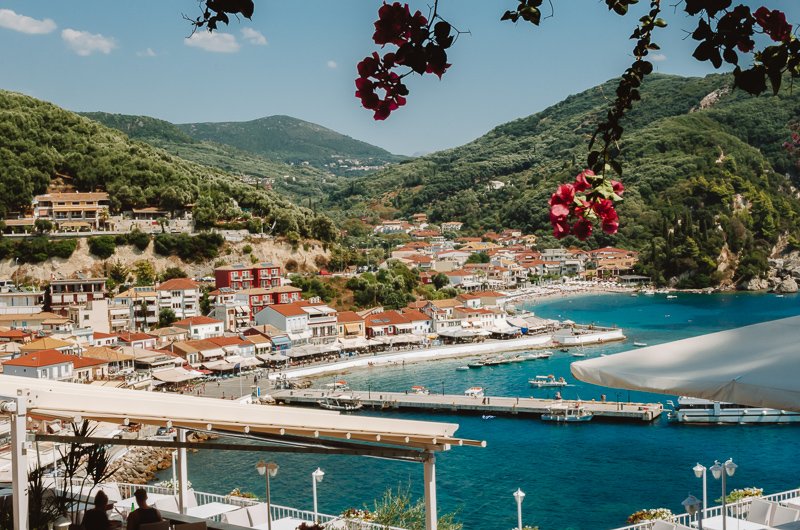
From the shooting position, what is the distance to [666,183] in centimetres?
6147

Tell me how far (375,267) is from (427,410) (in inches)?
802

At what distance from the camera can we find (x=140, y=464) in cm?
1548

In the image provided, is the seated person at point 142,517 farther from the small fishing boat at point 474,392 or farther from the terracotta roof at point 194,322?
the terracotta roof at point 194,322

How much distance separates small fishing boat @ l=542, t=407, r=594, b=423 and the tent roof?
17.8m

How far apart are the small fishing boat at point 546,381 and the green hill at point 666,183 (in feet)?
77.6

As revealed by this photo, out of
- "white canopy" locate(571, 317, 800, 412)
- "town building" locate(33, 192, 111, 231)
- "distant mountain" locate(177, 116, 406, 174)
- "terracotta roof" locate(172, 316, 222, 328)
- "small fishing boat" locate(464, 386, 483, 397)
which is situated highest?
"distant mountain" locate(177, 116, 406, 174)

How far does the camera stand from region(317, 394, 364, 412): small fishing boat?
2169 centimetres

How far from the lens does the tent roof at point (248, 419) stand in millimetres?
2250

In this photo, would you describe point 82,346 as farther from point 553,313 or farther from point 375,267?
point 553,313

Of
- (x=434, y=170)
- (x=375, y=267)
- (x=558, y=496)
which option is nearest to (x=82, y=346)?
(x=558, y=496)


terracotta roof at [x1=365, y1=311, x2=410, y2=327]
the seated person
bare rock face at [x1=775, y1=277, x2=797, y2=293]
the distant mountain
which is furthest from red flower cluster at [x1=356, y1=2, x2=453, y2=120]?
the distant mountain

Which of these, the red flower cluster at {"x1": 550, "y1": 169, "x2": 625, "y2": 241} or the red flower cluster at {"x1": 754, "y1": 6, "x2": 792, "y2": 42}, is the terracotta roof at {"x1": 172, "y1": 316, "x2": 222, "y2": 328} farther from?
the red flower cluster at {"x1": 754, "y1": 6, "x2": 792, "y2": 42}

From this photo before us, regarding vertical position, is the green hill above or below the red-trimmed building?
above

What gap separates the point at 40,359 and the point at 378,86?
71.2 feet
